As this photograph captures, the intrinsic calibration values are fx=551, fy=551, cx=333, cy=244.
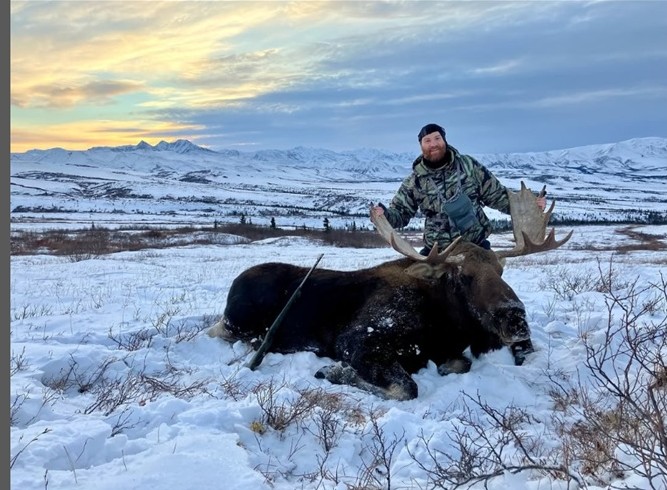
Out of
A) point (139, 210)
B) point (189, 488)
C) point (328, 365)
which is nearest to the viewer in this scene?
point (189, 488)

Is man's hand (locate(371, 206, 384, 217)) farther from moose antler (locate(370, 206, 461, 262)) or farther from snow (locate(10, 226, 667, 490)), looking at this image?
snow (locate(10, 226, 667, 490))

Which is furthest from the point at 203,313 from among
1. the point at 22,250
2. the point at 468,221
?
the point at 22,250

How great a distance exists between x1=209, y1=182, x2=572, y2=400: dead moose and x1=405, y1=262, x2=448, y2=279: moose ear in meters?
0.01

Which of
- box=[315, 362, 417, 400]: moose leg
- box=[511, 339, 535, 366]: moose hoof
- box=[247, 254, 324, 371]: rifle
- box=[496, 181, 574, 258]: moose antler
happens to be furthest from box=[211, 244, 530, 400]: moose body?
box=[496, 181, 574, 258]: moose antler

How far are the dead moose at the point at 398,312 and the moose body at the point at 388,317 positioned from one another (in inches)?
0.4

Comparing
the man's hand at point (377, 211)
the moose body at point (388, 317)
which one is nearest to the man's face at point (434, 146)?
the man's hand at point (377, 211)

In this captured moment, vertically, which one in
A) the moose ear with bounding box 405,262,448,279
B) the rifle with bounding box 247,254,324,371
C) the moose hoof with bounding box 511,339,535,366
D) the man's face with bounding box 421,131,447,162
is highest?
the man's face with bounding box 421,131,447,162

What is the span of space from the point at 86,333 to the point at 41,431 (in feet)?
12.9

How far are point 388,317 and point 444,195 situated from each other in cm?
186

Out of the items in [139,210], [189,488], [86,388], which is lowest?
[139,210]

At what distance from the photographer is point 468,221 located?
6930 mm

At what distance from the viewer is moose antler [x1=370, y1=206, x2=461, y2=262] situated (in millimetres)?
6152

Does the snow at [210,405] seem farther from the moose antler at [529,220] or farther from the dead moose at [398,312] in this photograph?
the moose antler at [529,220]

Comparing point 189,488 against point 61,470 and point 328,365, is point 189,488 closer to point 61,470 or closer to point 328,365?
point 61,470
